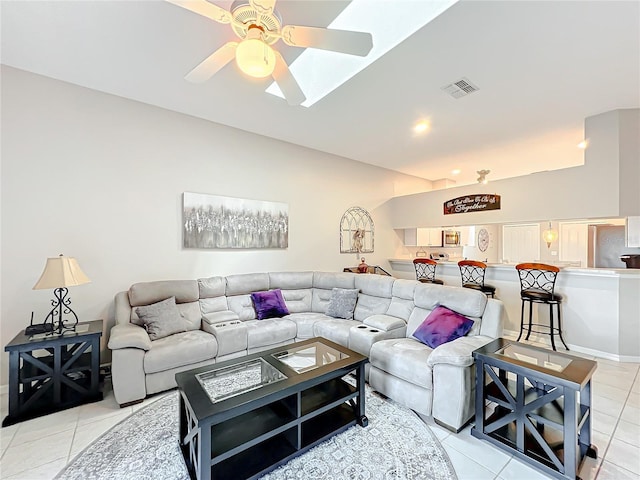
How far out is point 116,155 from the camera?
3.29m

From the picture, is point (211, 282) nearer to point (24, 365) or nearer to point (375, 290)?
point (24, 365)

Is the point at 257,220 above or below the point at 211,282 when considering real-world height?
above

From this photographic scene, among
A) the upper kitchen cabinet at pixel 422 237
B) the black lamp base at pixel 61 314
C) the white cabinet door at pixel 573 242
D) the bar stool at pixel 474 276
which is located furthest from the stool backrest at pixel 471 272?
the black lamp base at pixel 61 314

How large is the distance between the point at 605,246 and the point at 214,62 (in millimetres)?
7966

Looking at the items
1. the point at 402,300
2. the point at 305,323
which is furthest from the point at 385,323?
the point at 305,323

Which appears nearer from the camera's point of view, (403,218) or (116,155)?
(116,155)

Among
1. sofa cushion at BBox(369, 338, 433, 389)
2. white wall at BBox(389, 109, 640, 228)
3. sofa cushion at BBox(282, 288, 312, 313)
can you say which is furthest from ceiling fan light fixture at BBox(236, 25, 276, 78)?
white wall at BBox(389, 109, 640, 228)

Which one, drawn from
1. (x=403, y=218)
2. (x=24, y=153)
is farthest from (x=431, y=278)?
(x=24, y=153)

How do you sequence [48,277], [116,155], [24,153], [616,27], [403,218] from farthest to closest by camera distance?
[403,218]
[116,155]
[24,153]
[48,277]
[616,27]

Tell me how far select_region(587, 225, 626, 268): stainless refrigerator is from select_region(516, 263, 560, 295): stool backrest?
Answer: 2.98 metres

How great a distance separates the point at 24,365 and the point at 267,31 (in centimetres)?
337

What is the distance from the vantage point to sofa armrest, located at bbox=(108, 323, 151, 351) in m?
2.50

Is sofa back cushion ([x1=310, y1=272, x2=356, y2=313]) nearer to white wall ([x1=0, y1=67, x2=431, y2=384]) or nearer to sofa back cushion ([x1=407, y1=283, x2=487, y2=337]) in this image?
white wall ([x1=0, y1=67, x2=431, y2=384])

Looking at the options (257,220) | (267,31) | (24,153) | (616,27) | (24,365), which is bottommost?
(24,365)
